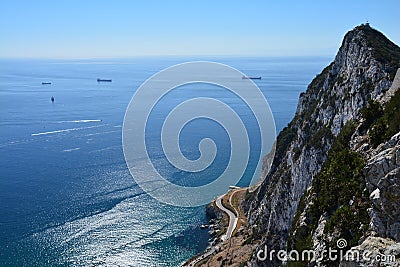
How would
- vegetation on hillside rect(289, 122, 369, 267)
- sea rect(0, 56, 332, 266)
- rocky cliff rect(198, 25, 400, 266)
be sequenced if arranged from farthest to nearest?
sea rect(0, 56, 332, 266) → vegetation on hillside rect(289, 122, 369, 267) → rocky cliff rect(198, 25, 400, 266)

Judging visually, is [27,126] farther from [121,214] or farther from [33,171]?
[121,214]

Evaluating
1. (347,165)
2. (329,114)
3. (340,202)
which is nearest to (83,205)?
(329,114)

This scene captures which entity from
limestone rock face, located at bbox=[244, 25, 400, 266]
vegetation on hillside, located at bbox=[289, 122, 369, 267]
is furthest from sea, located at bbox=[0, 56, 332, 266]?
vegetation on hillside, located at bbox=[289, 122, 369, 267]

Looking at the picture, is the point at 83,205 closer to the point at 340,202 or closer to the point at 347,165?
the point at 347,165

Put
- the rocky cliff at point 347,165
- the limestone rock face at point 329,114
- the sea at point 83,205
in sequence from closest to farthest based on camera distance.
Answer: the rocky cliff at point 347,165 → the limestone rock face at point 329,114 → the sea at point 83,205

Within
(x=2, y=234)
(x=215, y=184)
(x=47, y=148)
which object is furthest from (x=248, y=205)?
(x=47, y=148)

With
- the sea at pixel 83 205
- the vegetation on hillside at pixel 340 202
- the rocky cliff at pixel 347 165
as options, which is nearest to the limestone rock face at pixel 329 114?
the rocky cliff at pixel 347 165

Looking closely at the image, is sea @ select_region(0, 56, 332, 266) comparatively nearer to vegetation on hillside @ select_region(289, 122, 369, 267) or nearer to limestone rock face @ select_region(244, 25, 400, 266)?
limestone rock face @ select_region(244, 25, 400, 266)

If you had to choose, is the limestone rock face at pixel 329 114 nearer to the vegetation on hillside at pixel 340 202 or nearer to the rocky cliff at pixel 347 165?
the rocky cliff at pixel 347 165
